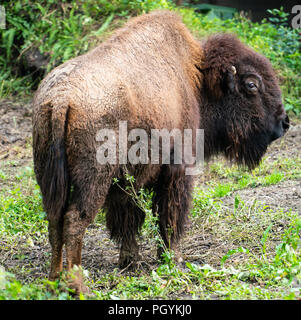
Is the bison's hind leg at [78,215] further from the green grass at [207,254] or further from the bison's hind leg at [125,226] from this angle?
the bison's hind leg at [125,226]

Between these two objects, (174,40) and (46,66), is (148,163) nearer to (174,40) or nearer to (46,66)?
(174,40)

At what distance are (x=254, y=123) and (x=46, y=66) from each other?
4.52 meters

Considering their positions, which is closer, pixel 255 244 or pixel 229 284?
pixel 229 284

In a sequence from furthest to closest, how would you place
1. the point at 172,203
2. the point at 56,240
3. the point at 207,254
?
the point at 207,254
the point at 172,203
the point at 56,240

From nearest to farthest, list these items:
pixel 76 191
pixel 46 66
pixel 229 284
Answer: pixel 76 191 < pixel 229 284 < pixel 46 66

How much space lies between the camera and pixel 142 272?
4.75 meters

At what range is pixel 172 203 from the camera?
4891 mm

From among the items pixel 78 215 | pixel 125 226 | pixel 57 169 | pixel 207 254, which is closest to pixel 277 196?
pixel 207 254

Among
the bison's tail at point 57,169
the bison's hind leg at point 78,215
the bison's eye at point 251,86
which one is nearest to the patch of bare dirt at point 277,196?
the bison's eye at point 251,86

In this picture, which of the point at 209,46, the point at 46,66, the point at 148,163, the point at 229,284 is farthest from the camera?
the point at 46,66

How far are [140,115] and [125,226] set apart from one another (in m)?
1.15

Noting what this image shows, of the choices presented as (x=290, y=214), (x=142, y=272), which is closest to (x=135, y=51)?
(x=142, y=272)

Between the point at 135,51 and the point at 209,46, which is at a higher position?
the point at 209,46

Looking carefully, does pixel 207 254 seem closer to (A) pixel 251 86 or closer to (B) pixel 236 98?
(B) pixel 236 98
